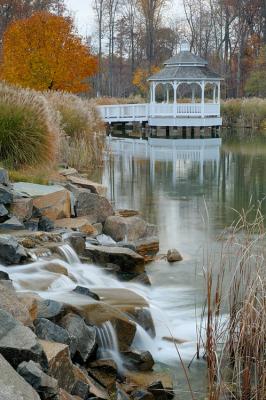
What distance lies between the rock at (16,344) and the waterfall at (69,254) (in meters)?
3.31

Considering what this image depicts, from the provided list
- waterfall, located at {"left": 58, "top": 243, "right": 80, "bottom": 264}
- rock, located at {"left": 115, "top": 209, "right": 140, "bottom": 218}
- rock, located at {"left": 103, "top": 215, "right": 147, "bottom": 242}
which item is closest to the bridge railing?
rock, located at {"left": 115, "top": 209, "right": 140, "bottom": 218}

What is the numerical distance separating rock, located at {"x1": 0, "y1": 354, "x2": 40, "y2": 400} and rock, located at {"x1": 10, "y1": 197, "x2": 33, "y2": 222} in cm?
499

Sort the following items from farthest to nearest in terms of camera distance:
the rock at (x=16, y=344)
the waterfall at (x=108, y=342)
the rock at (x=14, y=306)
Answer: the waterfall at (x=108, y=342) → the rock at (x=14, y=306) → the rock at (x=16, y=344)

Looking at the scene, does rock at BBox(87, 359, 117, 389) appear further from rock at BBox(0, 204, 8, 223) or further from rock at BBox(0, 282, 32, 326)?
rock at BBox(0, 204, 8, 223)

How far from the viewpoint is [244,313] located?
455cm

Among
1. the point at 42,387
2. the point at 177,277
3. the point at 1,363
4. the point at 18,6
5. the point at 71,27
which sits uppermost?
the point at 18,6

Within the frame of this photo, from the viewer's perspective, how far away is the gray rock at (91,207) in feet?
32.8

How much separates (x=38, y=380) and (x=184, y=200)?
10171 mm

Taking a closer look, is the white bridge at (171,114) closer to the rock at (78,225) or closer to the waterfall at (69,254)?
the rock at (78,225)

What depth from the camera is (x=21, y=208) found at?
8477 mm

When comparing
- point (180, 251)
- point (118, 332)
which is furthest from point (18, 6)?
point (118, 332)

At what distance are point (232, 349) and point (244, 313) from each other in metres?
0.53

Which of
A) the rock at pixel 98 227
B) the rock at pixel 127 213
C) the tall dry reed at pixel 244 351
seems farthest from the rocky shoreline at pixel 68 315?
the rock at pixel 127 213

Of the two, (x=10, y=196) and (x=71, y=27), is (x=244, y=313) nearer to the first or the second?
(x=10, y=196)
